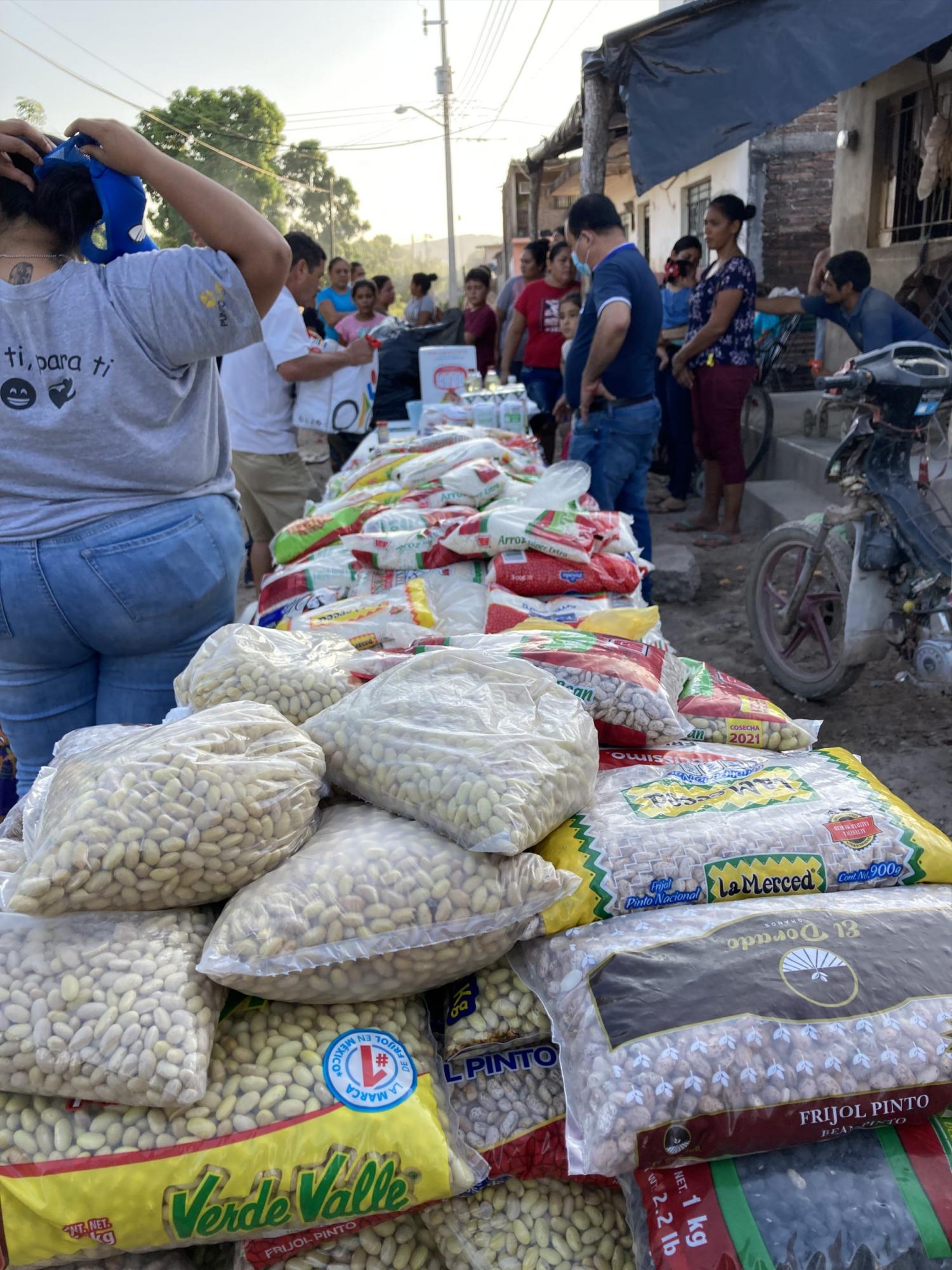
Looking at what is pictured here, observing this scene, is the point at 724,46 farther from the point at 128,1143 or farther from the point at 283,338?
the point at 128,1143

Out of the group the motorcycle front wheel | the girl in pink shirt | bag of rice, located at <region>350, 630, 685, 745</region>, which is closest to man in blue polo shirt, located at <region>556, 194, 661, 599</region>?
the motorcycle front wheel

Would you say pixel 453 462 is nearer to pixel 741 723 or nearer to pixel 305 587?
pixel 305 587

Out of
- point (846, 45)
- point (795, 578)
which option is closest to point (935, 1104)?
point (795, 578)

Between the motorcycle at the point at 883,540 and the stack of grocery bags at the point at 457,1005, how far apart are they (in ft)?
7.59

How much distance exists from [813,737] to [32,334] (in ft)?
5.16

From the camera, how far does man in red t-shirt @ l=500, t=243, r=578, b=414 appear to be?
24.7ft

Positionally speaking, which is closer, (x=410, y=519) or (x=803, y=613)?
(x=410, y=519)

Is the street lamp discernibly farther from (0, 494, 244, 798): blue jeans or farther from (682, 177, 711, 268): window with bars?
(0, 494, 244, 798): blue jeans

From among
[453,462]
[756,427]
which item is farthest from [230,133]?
[453,462]

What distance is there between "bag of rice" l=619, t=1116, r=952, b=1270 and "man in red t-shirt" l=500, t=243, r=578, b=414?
679 cm

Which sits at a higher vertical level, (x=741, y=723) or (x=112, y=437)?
(x=112, y=437)

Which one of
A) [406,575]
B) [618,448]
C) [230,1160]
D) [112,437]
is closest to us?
[230,1160]

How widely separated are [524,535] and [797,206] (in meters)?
9.59

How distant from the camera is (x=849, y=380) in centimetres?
331
